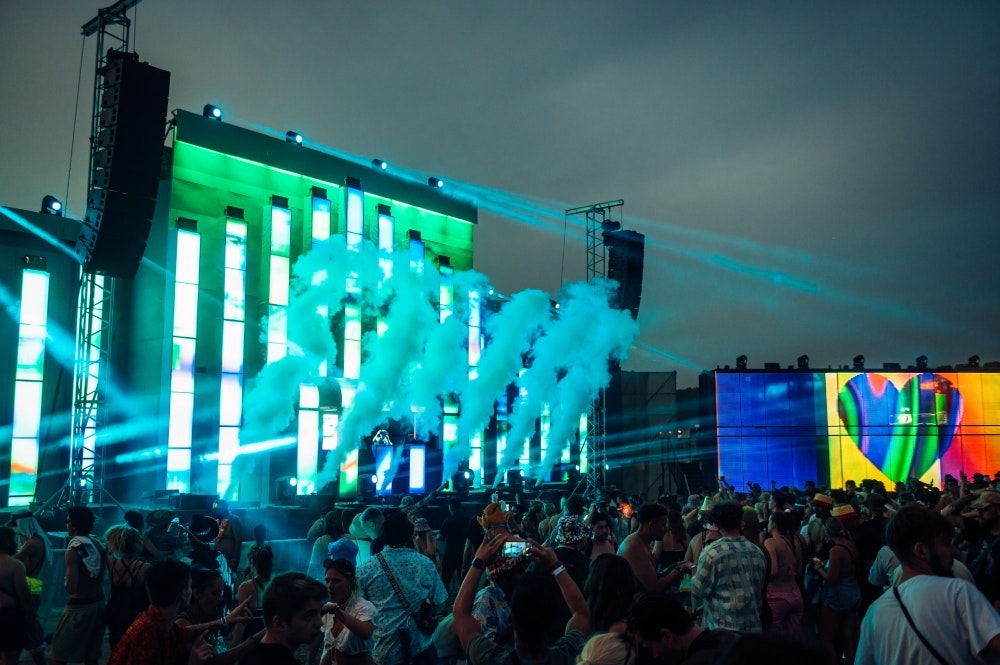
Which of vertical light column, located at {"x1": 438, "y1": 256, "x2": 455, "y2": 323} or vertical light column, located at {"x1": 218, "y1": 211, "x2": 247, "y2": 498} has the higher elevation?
vertical light column, located at {"x1": 438, "y1": 256, "x2": 455, "y2": 323}

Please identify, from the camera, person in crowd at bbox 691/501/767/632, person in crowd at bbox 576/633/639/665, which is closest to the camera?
person in crowd at bbox 576/633/639/665

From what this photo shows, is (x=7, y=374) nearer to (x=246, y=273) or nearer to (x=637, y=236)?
(x=246, y=273)

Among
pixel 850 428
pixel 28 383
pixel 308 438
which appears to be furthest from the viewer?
pixel 850 428

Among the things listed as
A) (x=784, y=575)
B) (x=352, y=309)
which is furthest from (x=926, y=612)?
(x=352, y=309)

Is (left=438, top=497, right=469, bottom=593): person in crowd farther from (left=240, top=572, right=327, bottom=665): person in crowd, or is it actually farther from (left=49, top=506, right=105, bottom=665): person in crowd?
(left=240, top=572, right=327, bottom=665): person in crowd

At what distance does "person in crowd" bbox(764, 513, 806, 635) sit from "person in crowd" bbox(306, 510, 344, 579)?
4.48 metres

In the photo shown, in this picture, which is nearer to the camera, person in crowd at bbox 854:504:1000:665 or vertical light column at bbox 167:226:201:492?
person in crowd at bbox 854:504:1000:665

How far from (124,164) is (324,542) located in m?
11.0

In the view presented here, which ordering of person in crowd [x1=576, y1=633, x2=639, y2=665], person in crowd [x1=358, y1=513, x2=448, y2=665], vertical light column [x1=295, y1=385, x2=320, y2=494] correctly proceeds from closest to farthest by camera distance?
person in crowd [x1=576, y1=633, x2=639, y2=665] → person in crowd [x1=358, y1=513, x2=448, y2=665] → vertical light column [x1=295, y1=385, x2=320, y2=494]

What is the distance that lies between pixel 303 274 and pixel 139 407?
22.7ft

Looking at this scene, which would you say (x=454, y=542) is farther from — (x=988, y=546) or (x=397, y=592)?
(x=988, y=546)

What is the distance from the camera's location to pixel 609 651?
3479 mm

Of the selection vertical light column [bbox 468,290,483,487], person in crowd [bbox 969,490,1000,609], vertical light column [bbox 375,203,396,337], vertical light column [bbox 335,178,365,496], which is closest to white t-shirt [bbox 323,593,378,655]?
person in crowd [bbox 969,490,1000,609]

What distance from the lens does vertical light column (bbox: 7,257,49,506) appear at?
74.6 ft
